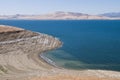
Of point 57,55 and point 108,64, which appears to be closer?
point 108,64

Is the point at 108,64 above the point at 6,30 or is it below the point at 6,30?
below

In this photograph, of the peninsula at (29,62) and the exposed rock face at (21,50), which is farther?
the exposed rock face at (21,50)

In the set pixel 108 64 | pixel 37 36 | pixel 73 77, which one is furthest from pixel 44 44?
pixel 73 77

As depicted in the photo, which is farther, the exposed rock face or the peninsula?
the exposed rock face

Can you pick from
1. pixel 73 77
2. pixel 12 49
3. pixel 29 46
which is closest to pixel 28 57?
pixel 12 49

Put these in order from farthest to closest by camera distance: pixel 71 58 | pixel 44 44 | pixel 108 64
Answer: pixel 44 44 → pixel 71 58 → pixel 108 64

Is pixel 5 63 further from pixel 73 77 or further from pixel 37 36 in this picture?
pixel 37 36

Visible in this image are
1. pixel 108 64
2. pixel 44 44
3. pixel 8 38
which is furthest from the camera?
pixel 44 44
